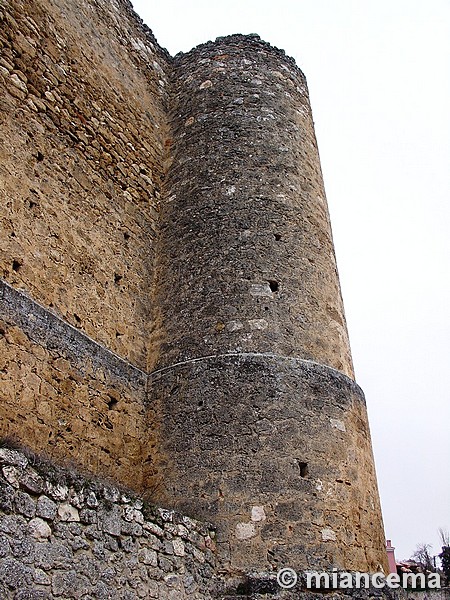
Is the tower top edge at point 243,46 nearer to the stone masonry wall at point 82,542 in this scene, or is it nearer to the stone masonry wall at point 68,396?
the stone masonry wall at point 68,396

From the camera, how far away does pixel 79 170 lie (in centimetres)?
655

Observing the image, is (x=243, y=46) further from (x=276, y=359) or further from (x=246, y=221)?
(x=276, y=359)

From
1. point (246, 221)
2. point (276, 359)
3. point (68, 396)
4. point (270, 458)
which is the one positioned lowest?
point (270, 458)

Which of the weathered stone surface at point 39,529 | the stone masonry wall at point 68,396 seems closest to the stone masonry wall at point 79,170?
the stone masonry wall at point 68,396

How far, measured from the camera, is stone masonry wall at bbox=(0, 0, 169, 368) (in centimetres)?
563

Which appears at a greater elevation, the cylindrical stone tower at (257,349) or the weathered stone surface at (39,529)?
the cylindrical stone tower at (257,349)

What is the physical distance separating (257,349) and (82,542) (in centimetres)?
292

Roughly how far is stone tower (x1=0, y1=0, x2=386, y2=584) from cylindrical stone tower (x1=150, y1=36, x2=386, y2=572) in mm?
20

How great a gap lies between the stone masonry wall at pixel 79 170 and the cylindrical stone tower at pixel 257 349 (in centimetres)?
45

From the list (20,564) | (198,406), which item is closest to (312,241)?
(198,406)

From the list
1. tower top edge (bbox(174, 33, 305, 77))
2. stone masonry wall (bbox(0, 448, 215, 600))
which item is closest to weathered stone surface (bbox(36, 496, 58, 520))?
stone masonry wall (bbox(0, 448, 215, 600))

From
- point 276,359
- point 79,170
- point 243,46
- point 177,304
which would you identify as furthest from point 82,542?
point 243,46

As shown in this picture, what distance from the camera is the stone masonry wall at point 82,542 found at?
10.7 feet

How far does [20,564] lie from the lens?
10.6 feet
